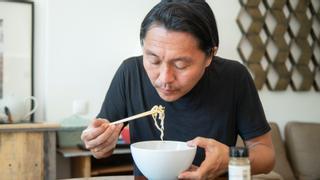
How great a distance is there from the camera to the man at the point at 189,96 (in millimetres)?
1044

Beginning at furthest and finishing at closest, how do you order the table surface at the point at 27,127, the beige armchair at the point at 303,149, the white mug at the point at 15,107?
1. the beige armchair at the point at 303,149
2. the white mug at the point at 15,107
3. the table surface at the point at 27,127

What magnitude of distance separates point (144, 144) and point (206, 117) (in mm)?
284

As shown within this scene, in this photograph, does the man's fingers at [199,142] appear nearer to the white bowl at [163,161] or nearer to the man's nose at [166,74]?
the white bowl at [163,161]

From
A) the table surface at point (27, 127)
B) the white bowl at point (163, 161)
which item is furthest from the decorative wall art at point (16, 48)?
the white bowl at point (163, 161)

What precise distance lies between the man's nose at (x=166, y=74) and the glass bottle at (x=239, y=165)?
1.01ft

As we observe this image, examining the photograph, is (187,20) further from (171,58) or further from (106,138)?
(106,138)

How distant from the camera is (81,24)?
2.70 metres

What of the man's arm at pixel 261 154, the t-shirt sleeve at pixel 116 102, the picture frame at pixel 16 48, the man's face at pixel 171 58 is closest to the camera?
the man's face at pixel 171 58

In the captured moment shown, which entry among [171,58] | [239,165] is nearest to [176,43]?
[171,58]

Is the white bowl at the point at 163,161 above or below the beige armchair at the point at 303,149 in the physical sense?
above

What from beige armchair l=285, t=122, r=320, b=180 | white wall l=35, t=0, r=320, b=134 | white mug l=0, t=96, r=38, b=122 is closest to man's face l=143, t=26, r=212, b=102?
white mug l=0, t=96, r=38, b=122

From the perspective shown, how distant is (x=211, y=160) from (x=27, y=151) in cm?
145

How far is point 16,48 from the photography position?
2582 mm

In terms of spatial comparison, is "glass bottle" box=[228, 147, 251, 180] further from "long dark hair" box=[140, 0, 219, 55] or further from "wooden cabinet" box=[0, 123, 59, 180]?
"wooden cabinet" box=[0, 123, 59, 180]
